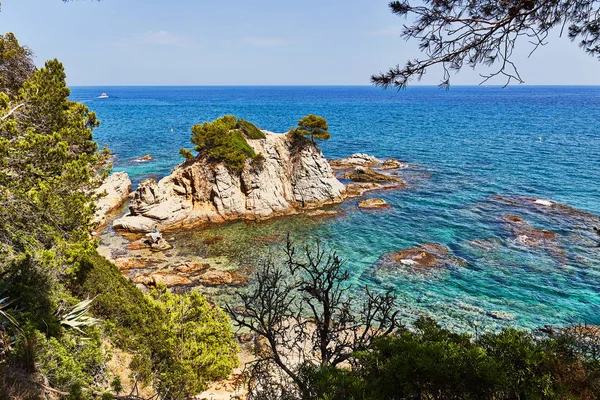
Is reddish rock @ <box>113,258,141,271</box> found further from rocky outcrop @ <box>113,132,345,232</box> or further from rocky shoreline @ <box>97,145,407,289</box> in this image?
rocky outcrop @ <box>113,132,345,232</box>

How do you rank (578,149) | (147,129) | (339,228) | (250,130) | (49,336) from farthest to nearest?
1. (147,129)
2. (578,149)
3. (250,130)
4. (339,228)
5. (49,336)

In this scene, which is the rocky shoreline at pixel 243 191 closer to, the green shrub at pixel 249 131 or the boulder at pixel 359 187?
the boulder at pixel 359 187

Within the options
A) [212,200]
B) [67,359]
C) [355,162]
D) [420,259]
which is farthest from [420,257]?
[355,162]

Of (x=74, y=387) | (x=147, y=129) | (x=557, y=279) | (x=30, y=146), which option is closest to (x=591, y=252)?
(x=557, y=279)

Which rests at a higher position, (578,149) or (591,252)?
(578,149)

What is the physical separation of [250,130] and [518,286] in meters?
29.1

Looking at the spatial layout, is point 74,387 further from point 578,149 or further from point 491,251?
point 578,149

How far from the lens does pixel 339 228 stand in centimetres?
3144

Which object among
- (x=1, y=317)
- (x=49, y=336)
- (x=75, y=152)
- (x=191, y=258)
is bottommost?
(x=191, y=258)

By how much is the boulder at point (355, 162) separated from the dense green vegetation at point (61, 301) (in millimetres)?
38832

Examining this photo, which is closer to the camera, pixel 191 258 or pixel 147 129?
pixel 191 258

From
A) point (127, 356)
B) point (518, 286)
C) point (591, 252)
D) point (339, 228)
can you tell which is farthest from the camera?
point (339, 228)

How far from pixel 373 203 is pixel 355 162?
16.8m

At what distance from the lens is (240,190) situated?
3531 centimetres
